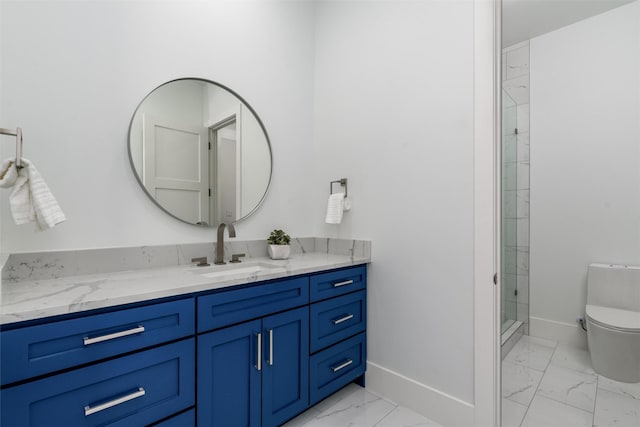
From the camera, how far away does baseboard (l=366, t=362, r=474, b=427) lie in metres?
1.53

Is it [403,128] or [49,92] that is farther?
[403,128]

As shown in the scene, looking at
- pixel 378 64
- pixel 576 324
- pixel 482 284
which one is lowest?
pixel 576 324

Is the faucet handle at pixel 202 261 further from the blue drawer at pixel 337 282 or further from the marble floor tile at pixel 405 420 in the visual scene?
the marble floor tile at pixel 405 420

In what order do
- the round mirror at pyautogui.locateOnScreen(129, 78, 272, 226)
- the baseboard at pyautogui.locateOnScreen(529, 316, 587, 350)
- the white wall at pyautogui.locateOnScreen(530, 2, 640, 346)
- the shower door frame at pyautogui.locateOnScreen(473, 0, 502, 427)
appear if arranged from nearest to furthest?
the shower door frame at pyautogui.locateOnScreen(473, 0, 502, 427), the round mirror at pyautogui.locateOnScreen(129, 78, 272, 226), the white wall at pyautogui.locateOnScreen(530, 2, 640, 346), the baseboard at pyautogui.locateOnScreen(529, 316, 587, 350)

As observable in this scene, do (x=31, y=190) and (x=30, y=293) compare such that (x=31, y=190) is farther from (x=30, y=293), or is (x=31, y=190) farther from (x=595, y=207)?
(x=595, y=207)

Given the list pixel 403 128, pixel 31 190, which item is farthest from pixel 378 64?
pixel 31 190

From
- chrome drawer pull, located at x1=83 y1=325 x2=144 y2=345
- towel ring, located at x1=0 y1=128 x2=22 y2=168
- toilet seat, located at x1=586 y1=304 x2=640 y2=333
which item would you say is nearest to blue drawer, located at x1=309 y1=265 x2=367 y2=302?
chrome drawer pull, located at x1=83 y1=325 x2=144 y2=345

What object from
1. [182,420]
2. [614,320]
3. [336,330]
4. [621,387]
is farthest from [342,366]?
[614,320]

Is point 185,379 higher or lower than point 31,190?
lower

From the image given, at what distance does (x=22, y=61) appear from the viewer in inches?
48.3

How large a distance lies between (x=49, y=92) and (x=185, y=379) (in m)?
1.34

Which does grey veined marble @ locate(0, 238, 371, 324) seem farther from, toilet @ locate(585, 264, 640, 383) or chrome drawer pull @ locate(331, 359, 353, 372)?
toilet @ locate(585, 264, 640, 383)

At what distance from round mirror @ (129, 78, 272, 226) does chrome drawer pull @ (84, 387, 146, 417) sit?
887mm

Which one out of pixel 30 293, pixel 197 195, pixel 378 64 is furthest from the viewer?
pixel 378 64
